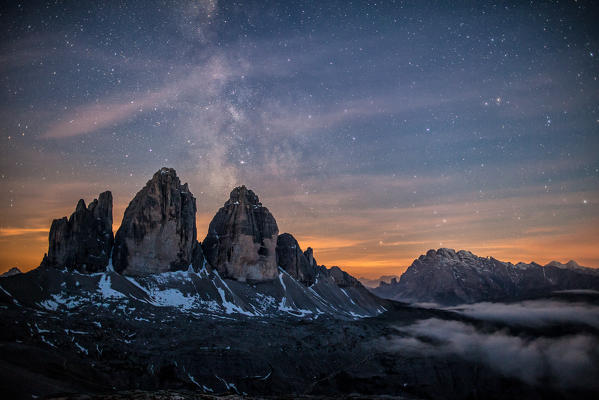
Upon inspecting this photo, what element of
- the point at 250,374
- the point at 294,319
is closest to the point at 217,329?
the point at 250,374

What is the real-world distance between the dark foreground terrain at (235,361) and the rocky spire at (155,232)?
135 ft

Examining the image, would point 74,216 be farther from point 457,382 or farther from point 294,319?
point 457,382

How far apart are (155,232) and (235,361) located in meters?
94.8

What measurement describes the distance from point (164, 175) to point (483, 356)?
627 feet

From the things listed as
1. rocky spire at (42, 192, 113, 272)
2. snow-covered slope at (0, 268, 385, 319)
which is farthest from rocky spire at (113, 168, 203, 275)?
rocky spire at (42, 192, 113, 272)

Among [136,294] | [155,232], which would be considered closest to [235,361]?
[136,294]

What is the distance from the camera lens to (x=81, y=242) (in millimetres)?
161000

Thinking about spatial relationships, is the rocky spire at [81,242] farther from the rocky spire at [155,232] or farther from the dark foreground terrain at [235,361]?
the dark foreground terrain at [235,361]

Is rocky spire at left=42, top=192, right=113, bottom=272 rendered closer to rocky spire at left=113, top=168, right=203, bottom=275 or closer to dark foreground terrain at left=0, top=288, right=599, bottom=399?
rocky spire at left=113, top=168, right=203, bottom=275

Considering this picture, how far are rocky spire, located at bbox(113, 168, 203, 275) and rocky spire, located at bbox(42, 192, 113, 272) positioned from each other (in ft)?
24.9

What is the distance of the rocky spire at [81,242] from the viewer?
15625cm

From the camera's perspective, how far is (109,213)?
182 metres

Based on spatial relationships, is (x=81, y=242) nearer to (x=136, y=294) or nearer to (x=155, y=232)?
(x=155, y=232)

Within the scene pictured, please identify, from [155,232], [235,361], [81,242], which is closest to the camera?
[235,361]
